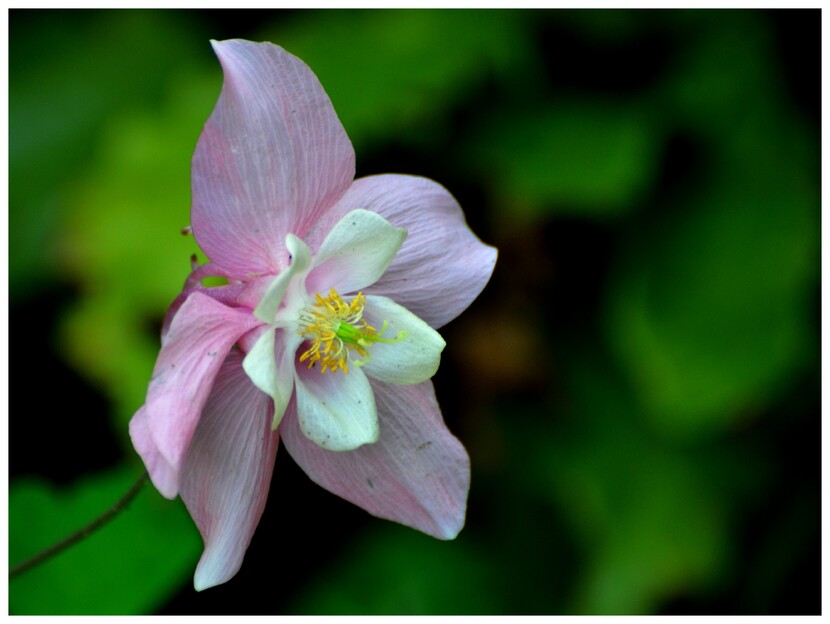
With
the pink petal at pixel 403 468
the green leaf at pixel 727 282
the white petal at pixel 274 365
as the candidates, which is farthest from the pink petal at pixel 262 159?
the green leaf at pixel 727 282

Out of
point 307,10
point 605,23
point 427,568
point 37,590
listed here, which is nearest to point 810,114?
point 605,23

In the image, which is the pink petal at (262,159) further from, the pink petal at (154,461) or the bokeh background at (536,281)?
the bokeh background at (536,281)

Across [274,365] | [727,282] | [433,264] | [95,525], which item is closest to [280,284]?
[274,365]

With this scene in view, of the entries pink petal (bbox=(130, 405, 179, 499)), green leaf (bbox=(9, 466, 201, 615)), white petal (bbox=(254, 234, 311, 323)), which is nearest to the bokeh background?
green leaf (bbox=(9, 466, 201, 615))

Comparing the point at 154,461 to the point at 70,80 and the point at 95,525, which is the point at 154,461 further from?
the point at 70,80

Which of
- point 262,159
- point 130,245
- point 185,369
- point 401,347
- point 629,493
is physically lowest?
point 629,493
